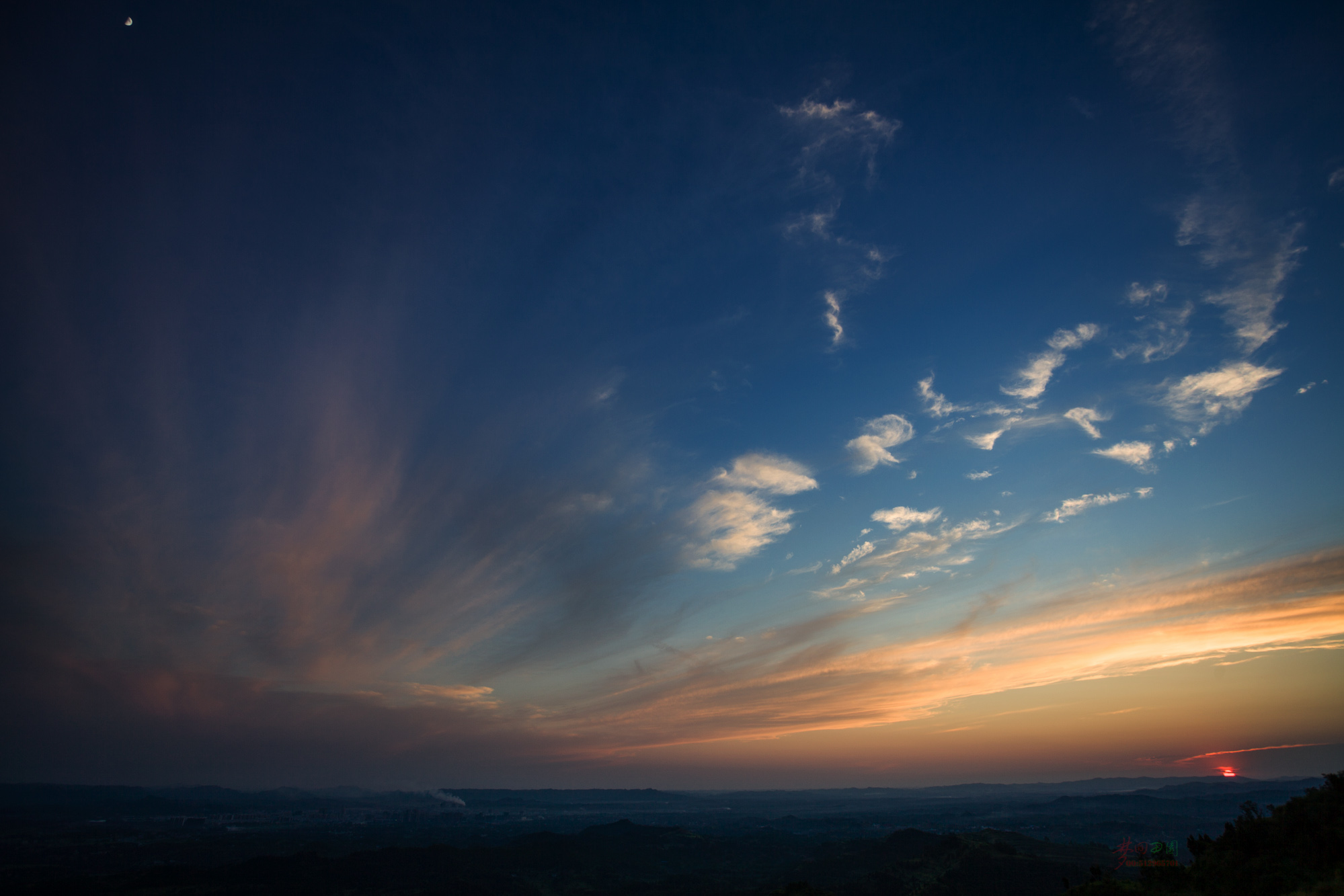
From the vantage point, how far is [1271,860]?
44781 millimetres

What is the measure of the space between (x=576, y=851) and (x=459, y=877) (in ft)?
182

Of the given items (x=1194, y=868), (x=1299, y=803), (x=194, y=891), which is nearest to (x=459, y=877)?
(x=194, y=891)

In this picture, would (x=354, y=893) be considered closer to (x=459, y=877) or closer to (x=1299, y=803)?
(x=459, y=877)

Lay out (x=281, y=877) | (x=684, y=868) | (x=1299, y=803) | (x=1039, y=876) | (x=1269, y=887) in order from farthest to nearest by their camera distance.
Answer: (x=684, y=868)
(x=281, y=877)
(x=1039, y=876)
(x=1299, y=803)
(x=1269, y=887)

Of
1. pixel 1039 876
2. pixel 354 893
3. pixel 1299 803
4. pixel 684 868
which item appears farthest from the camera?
pixel 684 868

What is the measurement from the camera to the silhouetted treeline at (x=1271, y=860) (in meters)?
41.1

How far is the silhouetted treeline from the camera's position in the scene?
135ft

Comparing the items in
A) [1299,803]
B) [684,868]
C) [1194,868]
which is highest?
[1299,803]

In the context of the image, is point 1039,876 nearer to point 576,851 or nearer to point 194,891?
point 576,851

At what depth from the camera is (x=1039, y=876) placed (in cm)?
11675

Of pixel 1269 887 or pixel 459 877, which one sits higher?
pixel 1269 887

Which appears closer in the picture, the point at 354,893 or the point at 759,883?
the point at 354,893

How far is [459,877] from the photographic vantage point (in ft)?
514

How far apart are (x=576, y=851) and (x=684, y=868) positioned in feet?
128
